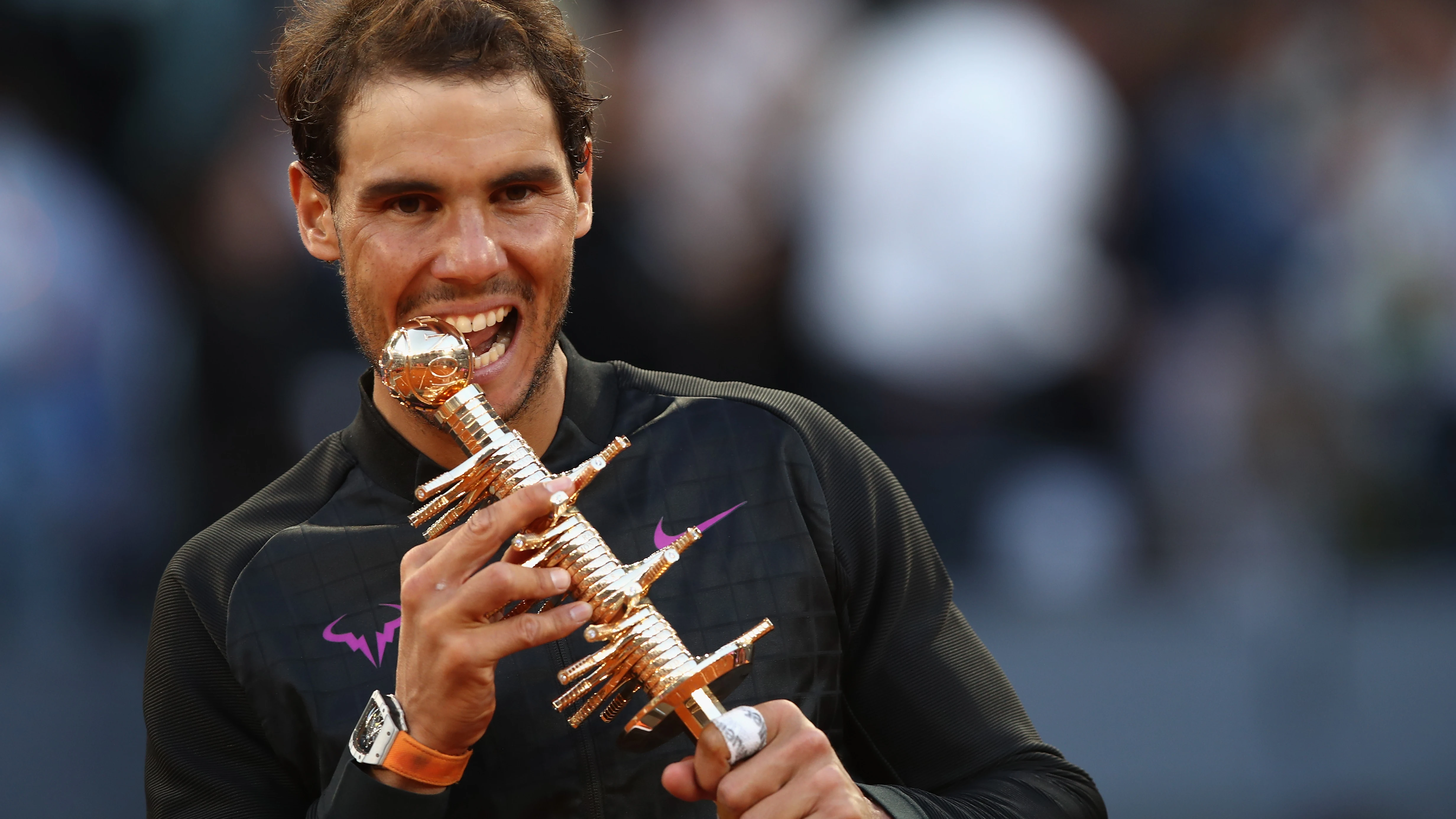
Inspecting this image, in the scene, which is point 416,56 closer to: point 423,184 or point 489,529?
point 423,184

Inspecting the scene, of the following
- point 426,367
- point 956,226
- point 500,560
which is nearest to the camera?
point 426,367

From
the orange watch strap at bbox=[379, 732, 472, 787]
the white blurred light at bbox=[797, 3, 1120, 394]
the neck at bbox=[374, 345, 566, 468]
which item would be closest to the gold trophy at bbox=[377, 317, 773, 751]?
the orange watch strap at bbox=[379, 732, 472, 787]

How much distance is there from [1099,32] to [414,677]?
4.48m

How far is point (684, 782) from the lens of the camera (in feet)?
4.72

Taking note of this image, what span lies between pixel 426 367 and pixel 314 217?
1.76ft

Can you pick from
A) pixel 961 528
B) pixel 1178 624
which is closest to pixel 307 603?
pixel 961 528

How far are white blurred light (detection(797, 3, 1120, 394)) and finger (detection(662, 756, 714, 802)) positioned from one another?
3513mm

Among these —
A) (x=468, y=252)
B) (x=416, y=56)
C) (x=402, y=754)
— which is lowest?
(x=402, y=754)

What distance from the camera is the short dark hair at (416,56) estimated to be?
5.87ft

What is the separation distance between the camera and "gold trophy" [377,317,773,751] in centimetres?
141

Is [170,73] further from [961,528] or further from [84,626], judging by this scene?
[961,528]

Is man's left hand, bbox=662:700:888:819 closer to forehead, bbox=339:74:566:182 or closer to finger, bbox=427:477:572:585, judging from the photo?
finger, bbox=427:477:572:585

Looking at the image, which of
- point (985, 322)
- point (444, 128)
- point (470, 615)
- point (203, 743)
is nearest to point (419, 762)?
point (470, 615)

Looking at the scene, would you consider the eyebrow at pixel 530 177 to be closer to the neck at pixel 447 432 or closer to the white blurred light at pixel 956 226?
the neck at pixel 447 432
